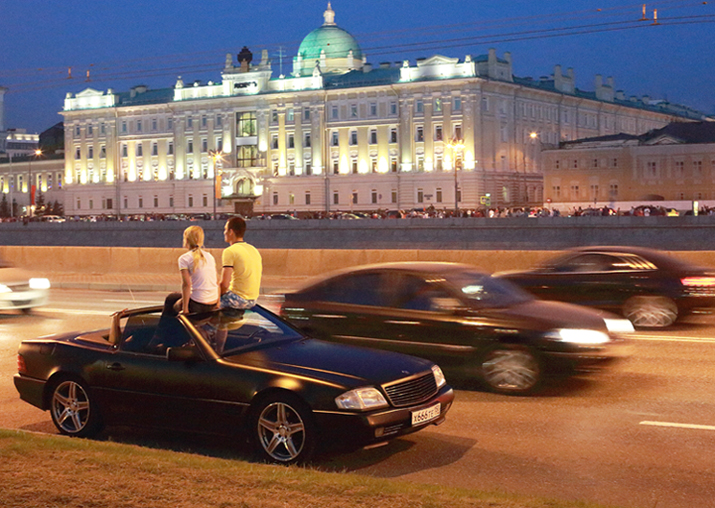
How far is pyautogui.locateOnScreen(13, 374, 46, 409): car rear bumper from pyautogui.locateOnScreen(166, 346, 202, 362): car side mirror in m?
1.66

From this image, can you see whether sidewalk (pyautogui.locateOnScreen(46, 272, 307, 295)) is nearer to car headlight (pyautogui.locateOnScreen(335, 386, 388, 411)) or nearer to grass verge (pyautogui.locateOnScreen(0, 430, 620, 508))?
car headlight (pyautogui.locateOnScreen(335, 386, 388, 411))

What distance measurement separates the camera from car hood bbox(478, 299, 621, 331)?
448 inches

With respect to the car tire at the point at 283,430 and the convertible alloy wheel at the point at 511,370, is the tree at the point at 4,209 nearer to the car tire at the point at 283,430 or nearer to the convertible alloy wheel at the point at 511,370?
the convertible alloy wheel at the point at 511,370

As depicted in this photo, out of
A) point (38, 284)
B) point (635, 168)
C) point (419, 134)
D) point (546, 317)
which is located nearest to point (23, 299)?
point (38, 284)

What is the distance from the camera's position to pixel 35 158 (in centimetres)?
15275

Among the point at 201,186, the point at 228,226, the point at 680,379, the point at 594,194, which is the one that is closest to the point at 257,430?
the point at 228,226

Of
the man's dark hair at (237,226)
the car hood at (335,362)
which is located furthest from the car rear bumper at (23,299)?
the car hood at (335,362)

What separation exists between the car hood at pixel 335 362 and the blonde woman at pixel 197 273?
1.87 m

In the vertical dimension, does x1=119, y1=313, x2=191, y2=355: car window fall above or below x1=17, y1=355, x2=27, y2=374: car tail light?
above

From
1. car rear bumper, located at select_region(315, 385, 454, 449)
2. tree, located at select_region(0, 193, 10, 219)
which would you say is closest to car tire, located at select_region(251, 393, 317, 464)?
car rear bumper, located at select_region(315, 385, 454, 449)

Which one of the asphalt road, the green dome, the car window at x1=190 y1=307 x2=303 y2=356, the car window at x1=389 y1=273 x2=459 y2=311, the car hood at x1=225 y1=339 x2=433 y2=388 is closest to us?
the asphalt road

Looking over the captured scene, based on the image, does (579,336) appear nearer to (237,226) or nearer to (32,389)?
(237,226)

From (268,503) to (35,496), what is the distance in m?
1.53

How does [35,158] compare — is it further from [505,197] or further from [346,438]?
[346,438]
